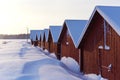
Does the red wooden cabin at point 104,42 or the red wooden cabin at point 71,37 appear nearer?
the red wooden cabin at point 104,42

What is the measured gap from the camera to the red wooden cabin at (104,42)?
14373 mm

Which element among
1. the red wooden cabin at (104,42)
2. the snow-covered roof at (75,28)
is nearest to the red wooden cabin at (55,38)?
the snow-covered roof at (75,28)

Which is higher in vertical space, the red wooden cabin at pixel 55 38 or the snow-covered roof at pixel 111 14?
the snow-covered roof at pixel 111 14

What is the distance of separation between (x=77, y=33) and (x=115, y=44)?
10117 millimetres

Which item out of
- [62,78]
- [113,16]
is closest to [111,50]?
[113,16]

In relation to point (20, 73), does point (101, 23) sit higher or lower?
higher

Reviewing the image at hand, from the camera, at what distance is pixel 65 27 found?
27.8 m

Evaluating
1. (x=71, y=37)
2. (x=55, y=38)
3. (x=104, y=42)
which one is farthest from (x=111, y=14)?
(x=55, y=38)

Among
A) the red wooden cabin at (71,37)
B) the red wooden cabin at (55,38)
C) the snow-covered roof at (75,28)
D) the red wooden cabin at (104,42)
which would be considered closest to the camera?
the red wooden cabin at (104,42)

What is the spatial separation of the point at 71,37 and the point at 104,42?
28.1ft

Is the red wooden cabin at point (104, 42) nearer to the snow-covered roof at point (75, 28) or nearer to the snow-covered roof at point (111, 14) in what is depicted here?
the snow-covered roof at point (111, 14)

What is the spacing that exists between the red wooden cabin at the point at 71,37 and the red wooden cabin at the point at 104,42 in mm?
3911

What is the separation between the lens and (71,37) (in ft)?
79.6

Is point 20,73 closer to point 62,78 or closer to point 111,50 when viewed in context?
point 62,78
